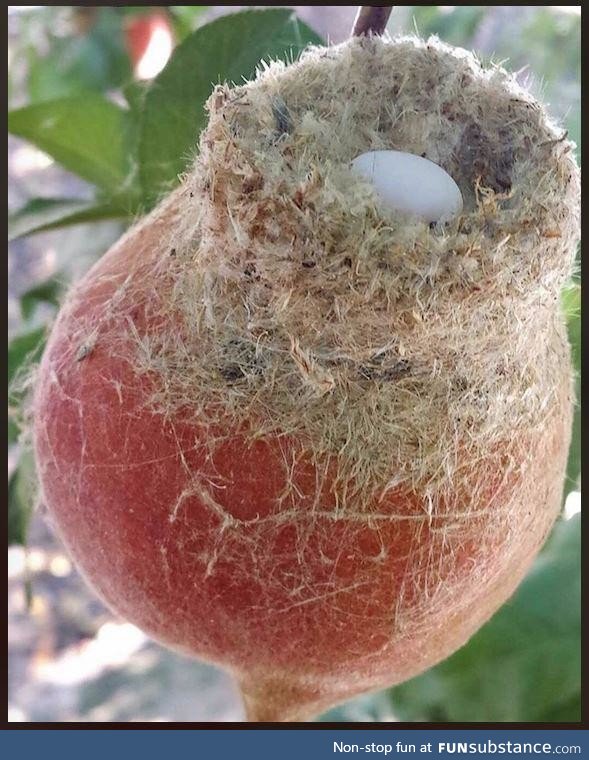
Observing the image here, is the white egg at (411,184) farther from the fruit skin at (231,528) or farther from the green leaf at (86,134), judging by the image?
the green leaf at (86,134)

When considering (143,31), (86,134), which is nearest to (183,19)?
(143,31)

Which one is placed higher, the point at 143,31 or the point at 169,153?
the point at 143,31

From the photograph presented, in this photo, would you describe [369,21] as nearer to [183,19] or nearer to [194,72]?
[194,72]

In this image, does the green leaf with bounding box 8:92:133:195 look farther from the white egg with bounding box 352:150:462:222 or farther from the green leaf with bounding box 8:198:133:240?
the white egg with bounding box 352:150:462:222

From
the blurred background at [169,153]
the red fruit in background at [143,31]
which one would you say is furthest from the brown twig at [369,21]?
the red fruit in background at [143,31]
